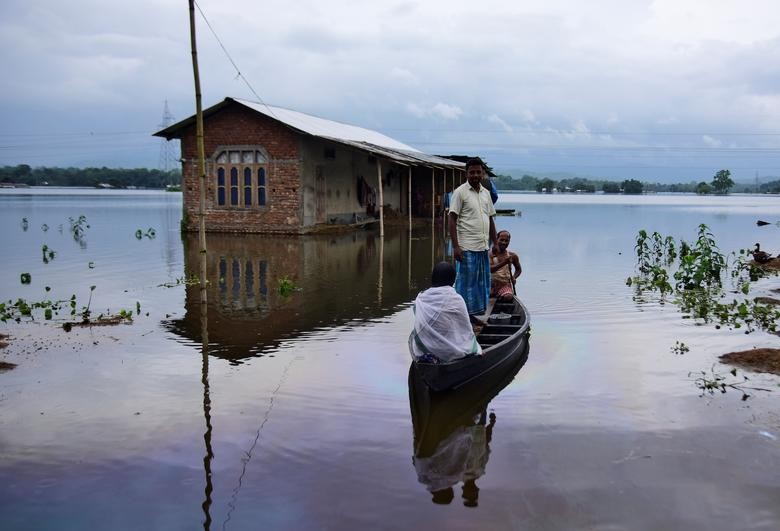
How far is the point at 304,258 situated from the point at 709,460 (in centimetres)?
1270

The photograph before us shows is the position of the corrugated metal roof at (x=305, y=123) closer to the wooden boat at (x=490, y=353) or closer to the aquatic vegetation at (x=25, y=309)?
the aquatic vegetation at (x=25, y=309)

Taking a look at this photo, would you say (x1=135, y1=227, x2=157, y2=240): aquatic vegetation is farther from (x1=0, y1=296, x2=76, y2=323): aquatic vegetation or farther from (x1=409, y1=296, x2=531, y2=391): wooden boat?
(x1=409, y1=296, x2=531, y2=391): wooden boat

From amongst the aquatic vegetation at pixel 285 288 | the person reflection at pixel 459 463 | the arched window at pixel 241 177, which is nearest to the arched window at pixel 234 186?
the arched window at pixel 241 177

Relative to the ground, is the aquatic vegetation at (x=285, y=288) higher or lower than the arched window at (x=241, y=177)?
lower

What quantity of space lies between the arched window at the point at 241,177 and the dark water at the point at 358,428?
12.2m

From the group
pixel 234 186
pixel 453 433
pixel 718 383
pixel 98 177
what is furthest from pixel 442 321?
pixel 98 177

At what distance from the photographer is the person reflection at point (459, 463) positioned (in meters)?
4.25

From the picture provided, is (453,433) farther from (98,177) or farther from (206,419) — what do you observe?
(98,177)

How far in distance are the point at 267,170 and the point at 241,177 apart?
3.61 feet

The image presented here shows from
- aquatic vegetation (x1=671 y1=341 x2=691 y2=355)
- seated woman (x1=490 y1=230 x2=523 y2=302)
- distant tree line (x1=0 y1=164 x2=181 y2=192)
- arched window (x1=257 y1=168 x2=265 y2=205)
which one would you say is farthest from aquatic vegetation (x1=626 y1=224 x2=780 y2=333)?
distant tree line (x1=0 y1=164 x2=181 y2=192)

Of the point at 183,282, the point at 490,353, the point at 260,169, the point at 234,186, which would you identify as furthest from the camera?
the point at 234,186

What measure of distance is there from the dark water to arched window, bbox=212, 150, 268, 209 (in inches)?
480

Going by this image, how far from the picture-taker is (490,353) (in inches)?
247

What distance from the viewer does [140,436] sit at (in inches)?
200
